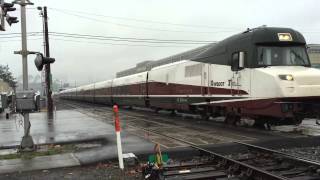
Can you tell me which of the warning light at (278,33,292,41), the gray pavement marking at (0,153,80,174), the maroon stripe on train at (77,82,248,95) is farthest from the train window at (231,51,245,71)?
the gray pavement marking at (0,153,80,174)

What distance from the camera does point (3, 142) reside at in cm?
1473

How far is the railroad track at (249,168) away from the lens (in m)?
8.18

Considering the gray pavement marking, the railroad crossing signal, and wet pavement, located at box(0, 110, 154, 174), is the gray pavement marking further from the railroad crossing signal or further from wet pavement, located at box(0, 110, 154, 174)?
the railroad crossing signal

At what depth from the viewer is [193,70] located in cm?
2058

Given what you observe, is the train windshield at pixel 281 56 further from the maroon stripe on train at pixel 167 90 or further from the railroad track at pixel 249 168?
the railroad track at pixel 249 168

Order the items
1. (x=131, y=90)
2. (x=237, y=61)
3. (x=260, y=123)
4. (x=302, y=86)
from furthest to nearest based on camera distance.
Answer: (x=131, y=90), (x=260, y=123), (x=237, y=61), (x=302, y=86)

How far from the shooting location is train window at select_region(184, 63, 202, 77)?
19.8 m

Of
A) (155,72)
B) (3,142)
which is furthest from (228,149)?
(155,72)

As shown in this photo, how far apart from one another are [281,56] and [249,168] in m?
7.66

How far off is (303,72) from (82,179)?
8.49m

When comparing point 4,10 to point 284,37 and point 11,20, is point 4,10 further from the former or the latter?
point 284,37

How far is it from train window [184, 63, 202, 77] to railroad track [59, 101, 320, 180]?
9.71 meters

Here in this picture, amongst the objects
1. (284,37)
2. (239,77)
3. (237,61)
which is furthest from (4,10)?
(284,37)

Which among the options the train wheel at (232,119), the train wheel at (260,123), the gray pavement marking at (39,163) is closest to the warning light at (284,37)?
the train wheel at (260,123)
